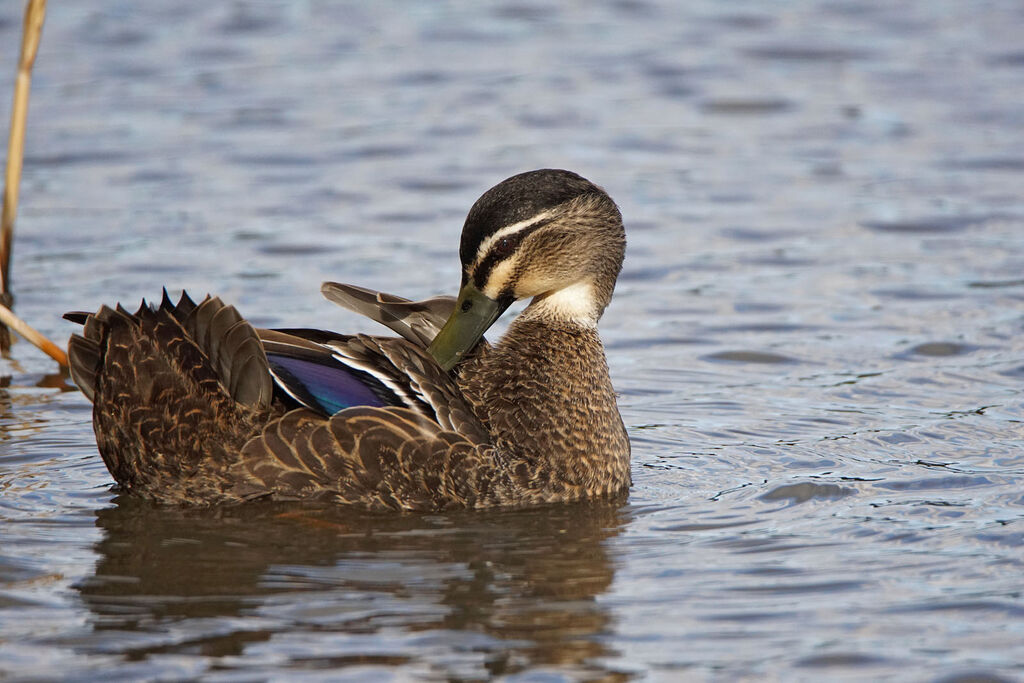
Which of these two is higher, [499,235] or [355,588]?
[499,235]

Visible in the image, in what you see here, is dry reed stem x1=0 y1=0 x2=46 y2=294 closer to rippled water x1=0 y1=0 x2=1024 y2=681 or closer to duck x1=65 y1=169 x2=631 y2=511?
rippled water x1=0 y1=0 x2=1024 y2=681

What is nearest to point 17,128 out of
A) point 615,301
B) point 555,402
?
point 555,402

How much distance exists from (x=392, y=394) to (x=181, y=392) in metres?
0.90

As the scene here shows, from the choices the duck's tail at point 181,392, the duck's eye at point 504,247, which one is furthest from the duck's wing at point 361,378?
the duck's eye at point 504,247

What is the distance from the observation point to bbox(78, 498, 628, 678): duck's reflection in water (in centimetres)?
565

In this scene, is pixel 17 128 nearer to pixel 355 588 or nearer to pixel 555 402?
pixel 555 402

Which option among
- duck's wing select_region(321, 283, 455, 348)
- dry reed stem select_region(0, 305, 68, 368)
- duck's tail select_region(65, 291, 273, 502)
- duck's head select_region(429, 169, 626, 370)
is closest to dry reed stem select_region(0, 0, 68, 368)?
dry reed stem select_region(0, 305, 68, 368)

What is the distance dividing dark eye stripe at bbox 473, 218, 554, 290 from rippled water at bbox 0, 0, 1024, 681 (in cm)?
107

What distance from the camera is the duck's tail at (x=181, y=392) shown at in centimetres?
680

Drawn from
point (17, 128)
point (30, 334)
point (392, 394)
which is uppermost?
point (17, 128)

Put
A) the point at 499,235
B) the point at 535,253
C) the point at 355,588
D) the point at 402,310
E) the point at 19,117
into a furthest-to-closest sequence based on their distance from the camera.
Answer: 1. the point at 19,117
2. the point at 402,310
3. the point at 535,253
4. the point at 499,235
5. the point at 355,588

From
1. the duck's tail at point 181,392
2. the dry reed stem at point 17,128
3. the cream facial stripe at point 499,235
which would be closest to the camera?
the duck's tail at point 181,392

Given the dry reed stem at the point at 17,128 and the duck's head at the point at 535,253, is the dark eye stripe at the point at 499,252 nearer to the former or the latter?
the duck's head at the point at 535,253

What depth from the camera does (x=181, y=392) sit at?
22.5 feet
